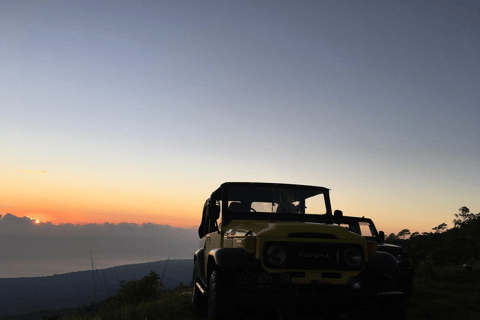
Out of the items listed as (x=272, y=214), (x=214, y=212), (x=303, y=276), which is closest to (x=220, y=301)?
(x=303, y=276)

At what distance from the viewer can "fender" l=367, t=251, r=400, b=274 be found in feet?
14.7

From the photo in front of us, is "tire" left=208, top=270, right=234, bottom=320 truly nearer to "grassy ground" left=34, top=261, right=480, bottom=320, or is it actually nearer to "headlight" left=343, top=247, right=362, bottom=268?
"headlight" left=343, top=247, right=362, bottom=268

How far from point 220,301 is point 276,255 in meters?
0.77

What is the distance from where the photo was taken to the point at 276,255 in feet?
14.1

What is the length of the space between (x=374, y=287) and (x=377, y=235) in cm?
576

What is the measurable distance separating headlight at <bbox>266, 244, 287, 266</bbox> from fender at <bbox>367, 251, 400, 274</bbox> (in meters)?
1.04

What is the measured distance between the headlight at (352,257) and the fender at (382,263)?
0.53 ft

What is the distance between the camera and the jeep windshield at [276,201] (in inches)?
234

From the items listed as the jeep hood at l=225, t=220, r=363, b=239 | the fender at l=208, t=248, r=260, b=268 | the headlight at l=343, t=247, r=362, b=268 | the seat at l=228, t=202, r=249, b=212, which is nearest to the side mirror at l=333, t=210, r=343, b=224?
the seat at l=228, t=202, r=249, b=212

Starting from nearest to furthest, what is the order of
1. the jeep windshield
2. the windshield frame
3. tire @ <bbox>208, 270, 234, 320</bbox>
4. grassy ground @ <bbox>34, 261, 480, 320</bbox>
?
tire @ <bbox>208, 270, 234, 320</bbox> → the windshield frame → the jeep windshield → grassy ground @ <bbox>34, 261, 480, 320</bbox>

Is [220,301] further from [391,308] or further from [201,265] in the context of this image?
[201,265]

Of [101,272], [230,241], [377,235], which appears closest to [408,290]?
[377,235]

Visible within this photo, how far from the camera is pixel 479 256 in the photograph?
23531mm

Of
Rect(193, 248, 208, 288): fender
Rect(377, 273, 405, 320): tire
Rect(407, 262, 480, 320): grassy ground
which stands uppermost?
Rect(193, 248, 208, 288): fender
